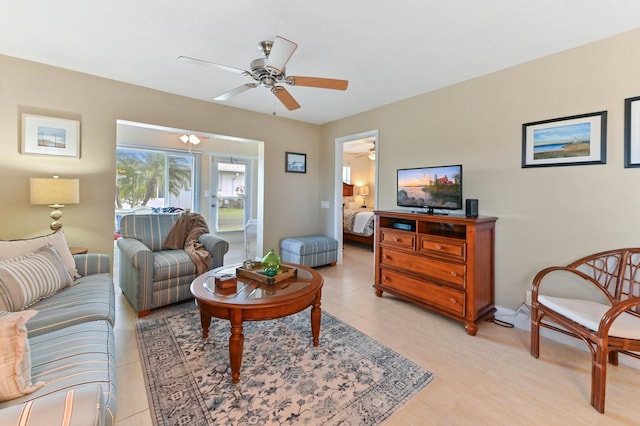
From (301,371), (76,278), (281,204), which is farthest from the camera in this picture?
(281,204)

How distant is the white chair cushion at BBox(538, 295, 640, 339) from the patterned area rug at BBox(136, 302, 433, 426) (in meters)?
1.01

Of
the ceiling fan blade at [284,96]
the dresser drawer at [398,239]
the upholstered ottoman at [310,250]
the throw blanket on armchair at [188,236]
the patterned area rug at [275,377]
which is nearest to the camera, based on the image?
the patterned area rug at [275,377]

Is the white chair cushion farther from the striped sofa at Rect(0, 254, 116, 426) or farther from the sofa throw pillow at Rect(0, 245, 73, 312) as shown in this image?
the sofa throw pillow at Rect(0, 245, 73, 312)

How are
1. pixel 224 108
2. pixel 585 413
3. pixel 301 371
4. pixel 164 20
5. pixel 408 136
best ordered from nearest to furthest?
pixel 585 413 → pixel 301 371 → pixel 164 20 → pixel 408 136 → pixel 224 108

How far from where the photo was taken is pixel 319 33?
2.11 metres

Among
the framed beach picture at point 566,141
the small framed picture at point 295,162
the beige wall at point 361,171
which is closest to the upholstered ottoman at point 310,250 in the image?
the small framed picture at point 295,162

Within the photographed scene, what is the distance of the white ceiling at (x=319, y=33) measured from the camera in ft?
5.99

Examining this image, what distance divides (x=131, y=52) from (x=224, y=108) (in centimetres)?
147

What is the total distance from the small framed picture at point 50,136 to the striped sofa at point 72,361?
1.60 metres

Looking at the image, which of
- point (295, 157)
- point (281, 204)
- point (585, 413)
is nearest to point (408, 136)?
point (295, 157)

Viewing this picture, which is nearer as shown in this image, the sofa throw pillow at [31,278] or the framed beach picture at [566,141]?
the sofa throw pillow at [31,278]

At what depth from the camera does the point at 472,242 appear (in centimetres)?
237

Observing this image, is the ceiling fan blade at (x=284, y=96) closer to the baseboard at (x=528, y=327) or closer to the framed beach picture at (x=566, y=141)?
the framed beach picture at (x=566, y=141)

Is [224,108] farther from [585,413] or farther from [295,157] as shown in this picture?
[585,413]
